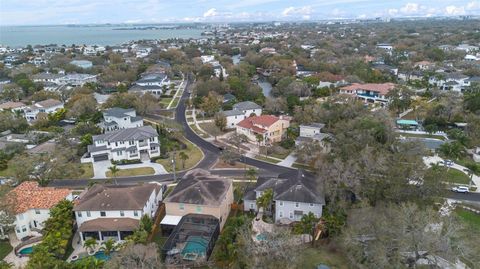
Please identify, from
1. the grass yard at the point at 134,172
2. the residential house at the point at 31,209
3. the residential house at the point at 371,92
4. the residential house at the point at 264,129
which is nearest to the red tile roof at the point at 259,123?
the residential house at the point at 264,129

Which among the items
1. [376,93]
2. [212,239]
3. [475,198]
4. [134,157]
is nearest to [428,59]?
[376,93]

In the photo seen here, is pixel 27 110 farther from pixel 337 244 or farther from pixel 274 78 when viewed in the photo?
pixel 337 244

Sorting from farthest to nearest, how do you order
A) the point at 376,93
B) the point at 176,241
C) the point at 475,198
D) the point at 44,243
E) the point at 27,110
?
the point at 376,93
the point at 27,110
the point at 475,198
the point at 176,241
the point at 44,243

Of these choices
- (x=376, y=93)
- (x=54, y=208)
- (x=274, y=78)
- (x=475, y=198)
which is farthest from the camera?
(x=274, y=78)

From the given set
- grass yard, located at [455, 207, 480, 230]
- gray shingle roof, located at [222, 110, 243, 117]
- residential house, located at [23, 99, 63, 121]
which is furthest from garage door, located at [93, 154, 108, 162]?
grass yard, located at [455, 207, 480, 230]

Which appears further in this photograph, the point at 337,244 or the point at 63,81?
the point at 63,81

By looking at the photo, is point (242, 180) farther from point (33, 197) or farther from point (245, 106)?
point (245, 106)

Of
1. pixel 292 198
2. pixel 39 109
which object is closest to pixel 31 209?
pixel 292 198

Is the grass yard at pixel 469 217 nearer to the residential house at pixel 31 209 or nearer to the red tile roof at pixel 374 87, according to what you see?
the residential house at pixel 31 209
